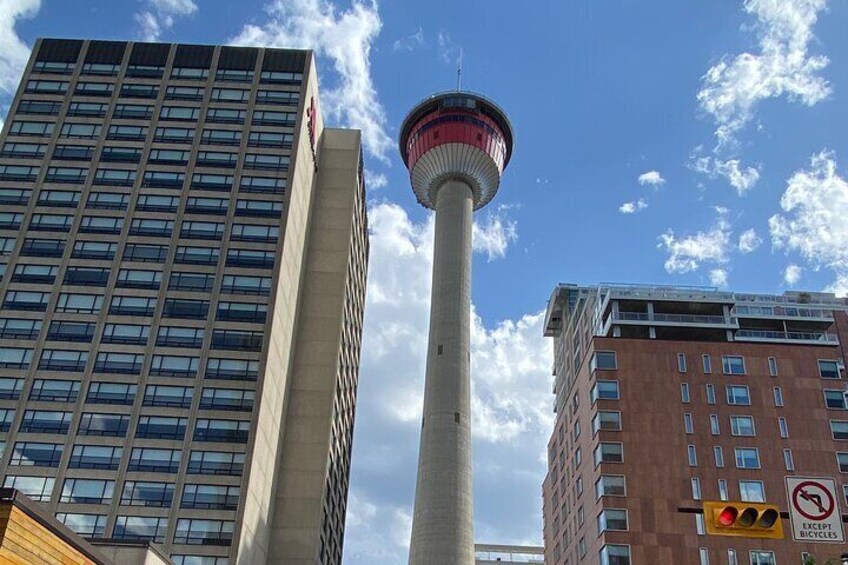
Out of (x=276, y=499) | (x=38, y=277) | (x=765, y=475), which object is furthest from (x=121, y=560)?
(x=765, y=475)

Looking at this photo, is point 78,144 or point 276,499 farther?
point 78,144

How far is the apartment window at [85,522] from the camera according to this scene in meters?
73.7

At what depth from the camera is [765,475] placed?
81250mm

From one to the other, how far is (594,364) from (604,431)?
24.3ft

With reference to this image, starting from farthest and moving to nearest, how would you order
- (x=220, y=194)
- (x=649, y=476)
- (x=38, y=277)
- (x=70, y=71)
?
(x=70, y=71) → (x=220, y=194) → (x=38, y=277) → (x=649, y=476)

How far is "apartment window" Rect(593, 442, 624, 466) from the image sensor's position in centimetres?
8269

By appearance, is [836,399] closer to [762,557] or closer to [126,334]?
[762,557]

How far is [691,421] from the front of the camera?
84250mm

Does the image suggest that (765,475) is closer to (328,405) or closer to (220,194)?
(328,405)

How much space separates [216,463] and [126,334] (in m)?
16.4

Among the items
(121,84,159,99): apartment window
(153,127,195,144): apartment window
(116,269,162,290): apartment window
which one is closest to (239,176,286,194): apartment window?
(153,127,195,144): apartment window

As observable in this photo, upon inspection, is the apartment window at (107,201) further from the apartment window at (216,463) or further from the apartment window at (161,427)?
the apartment window at (216,463)

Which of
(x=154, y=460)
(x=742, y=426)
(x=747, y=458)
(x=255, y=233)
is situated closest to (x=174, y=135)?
(x=255, y=233)

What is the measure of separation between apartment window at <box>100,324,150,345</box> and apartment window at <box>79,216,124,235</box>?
11273 mm
